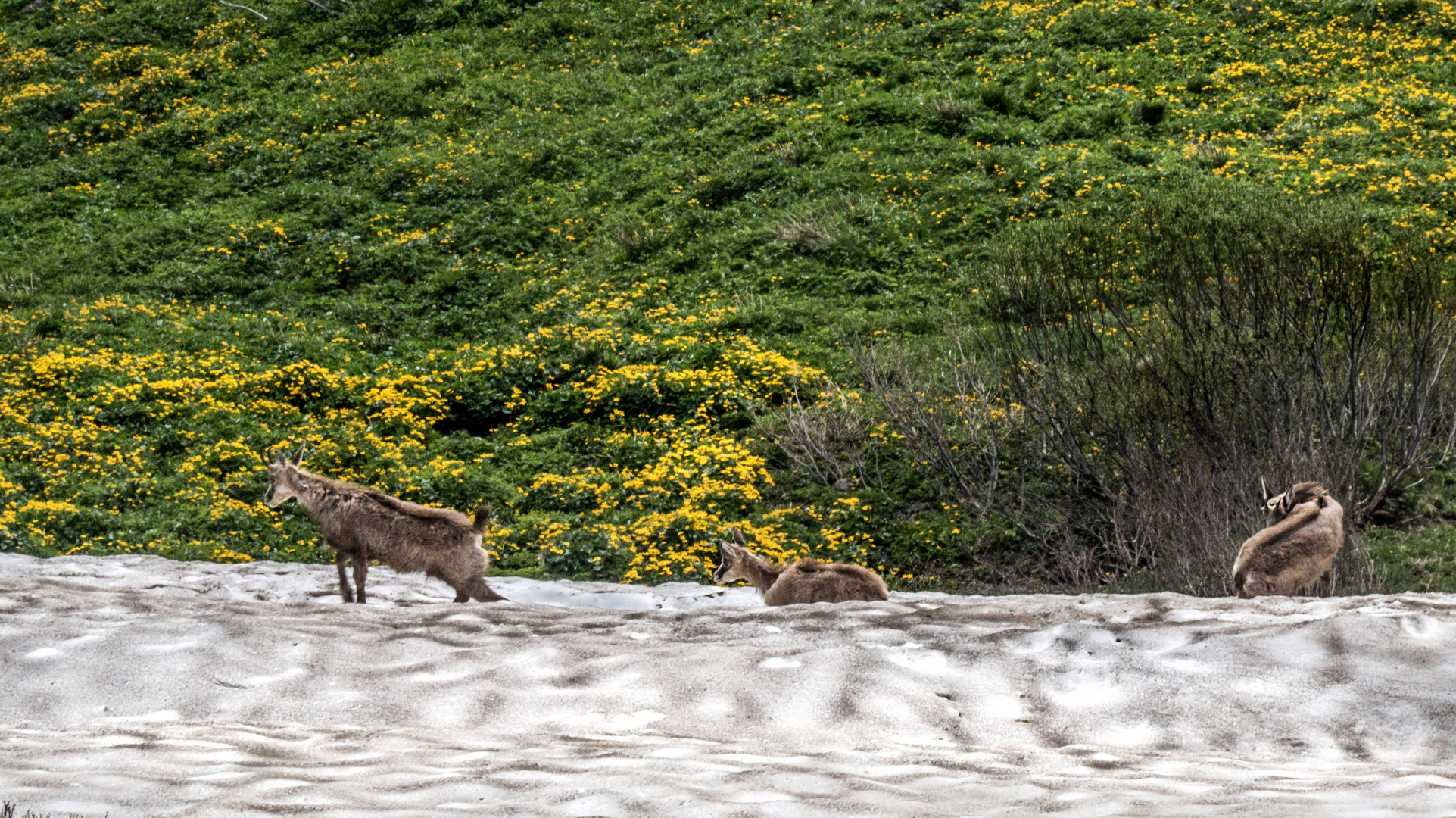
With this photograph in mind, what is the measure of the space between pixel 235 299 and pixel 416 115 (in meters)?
9.71


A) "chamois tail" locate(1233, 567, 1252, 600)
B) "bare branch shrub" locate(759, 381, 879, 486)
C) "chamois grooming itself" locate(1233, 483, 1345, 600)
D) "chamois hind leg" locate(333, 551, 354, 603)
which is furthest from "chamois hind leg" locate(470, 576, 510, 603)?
"bare branch shrub" locate(759, 381, 879, 486)

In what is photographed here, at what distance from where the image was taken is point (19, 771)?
490 centimetres

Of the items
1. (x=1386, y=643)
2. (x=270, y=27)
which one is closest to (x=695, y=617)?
(x=1386, y=643)

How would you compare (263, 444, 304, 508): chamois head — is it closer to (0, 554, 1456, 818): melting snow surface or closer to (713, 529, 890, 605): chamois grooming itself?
(0, 554, 1456, 818): melting snow surface

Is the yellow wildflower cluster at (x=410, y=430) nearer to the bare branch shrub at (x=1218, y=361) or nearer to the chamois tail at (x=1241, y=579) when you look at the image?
the bare branch shrub at (x=1218, y=361)

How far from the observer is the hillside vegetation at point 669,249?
53.2 feet

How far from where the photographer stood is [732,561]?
1245 centimetres

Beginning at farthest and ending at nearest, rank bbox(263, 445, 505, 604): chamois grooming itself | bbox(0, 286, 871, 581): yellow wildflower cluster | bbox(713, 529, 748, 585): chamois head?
bbox(0, 286, 871, 581): yellow wildflower cluster
bbox(713, 529, 748, 585): chamois head
bbox(263, 445, 505, 604): chamois grooming itself

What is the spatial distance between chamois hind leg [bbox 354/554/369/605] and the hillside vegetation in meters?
5.39

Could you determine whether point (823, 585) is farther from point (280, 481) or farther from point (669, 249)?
point (669, 249)

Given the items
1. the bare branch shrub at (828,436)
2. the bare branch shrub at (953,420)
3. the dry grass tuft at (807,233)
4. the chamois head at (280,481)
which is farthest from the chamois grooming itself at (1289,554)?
the dry grass tuft at (807,233)

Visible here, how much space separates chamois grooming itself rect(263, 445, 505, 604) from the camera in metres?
10.3

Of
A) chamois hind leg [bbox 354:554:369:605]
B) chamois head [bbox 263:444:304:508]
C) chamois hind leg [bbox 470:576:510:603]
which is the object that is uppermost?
chamois head [bbox 263:444:304:508]

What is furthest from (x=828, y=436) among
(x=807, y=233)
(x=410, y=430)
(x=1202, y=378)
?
(x=807, y=233)
